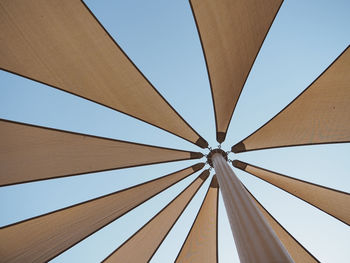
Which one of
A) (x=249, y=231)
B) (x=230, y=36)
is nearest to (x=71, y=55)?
(x=230, y=36)

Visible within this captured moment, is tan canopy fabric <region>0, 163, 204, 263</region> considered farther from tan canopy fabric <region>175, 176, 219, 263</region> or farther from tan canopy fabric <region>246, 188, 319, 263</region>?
tan canopy fabric <region>246, 188, 319, 263</region>

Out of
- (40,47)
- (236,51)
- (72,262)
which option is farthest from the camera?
(72,262)

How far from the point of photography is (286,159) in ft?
16.9

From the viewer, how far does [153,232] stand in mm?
4805

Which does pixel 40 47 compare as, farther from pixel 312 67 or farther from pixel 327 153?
pixel 327 153

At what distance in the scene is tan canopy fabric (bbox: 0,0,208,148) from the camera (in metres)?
2.88

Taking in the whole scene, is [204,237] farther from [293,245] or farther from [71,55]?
[71,55]

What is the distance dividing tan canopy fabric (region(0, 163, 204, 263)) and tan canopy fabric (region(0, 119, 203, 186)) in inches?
19.0

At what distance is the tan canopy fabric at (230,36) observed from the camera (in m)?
2.98

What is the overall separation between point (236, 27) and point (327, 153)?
343 centimetres

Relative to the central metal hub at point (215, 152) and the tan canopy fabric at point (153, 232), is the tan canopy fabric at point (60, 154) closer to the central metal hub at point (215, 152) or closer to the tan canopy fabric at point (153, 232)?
the central metal hub at point (215, 152)

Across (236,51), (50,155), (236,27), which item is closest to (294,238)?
(236,51)

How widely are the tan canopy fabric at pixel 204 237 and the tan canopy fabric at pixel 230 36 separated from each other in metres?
2.27

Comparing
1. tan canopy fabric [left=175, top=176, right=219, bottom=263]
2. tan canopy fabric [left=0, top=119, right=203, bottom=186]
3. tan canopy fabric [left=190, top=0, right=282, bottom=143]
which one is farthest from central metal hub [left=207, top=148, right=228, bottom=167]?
tan canopy fabric [left=175, top=176, right=219, bottom=263]
